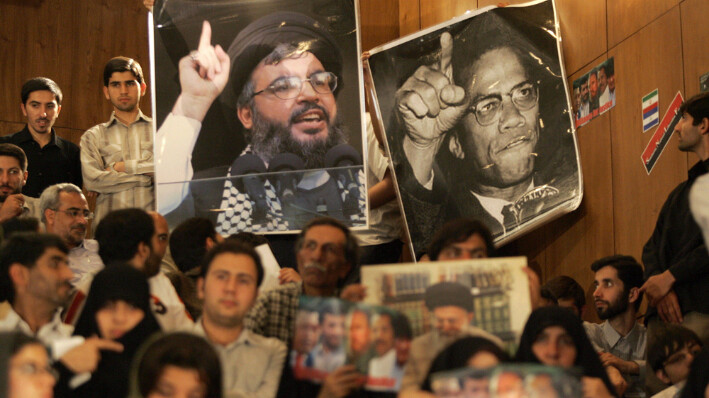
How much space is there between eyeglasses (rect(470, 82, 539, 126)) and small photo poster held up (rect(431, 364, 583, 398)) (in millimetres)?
3237

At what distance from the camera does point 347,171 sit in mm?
4941

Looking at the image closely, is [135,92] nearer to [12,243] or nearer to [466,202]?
[466,202]

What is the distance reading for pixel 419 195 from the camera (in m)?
5.41

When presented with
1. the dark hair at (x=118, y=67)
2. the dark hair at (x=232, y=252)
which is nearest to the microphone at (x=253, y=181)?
the dark hair at (x=118, y=67)

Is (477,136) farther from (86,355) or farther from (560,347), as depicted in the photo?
(86,355)

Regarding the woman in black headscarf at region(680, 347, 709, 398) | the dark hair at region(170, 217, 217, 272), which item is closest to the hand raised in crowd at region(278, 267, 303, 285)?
the dark hair at region(170, 217, 217, 272)

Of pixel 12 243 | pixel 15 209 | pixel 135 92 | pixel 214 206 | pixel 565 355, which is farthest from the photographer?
pixel 135 92

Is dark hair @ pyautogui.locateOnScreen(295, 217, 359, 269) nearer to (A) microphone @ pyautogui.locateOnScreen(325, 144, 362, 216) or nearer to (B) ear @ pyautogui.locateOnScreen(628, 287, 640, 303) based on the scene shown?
(A) microphone @ pyautogui.locateOnScreen(325, 144, 362, 216)

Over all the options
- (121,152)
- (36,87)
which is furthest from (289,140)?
(36,87)

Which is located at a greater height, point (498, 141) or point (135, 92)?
point (135, 92)

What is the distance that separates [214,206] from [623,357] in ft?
7.64

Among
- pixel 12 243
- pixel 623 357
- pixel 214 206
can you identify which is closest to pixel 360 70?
pixel 214 206

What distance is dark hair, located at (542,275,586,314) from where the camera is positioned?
4.94 meters

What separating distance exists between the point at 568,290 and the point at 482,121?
3.84ft
